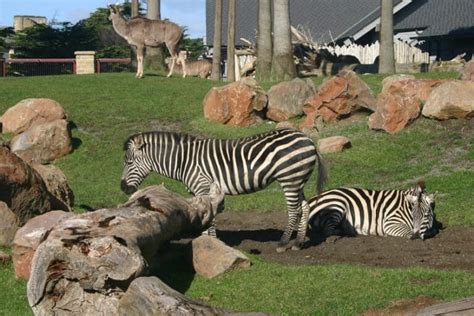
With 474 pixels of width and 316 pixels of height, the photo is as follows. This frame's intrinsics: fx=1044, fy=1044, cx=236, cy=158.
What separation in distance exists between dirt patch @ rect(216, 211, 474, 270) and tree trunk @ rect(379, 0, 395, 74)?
53.4 ft

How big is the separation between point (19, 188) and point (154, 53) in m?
23.8

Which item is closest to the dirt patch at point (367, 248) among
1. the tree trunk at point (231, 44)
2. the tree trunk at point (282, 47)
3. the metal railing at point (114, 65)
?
the tree trunk at point (282, 47)

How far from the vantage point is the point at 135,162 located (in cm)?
1518

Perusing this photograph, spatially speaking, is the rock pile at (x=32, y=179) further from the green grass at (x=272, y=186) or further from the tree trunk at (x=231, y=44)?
the tree trunk at (x=231, y=44)

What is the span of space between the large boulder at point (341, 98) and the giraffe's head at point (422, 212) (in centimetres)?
903

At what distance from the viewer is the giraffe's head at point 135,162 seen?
15102mm

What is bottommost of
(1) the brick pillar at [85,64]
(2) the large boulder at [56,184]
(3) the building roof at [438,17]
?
(2) the large boulder at [56,184]

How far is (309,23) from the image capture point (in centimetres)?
5588

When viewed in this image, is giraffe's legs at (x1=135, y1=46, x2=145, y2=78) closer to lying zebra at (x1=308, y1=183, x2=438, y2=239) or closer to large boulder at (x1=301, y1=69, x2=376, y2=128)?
large boulder at (x1=301, y1=69, x2=376, y2=128)

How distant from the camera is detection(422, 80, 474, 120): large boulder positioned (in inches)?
872

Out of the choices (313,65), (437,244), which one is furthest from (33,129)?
(313,65)

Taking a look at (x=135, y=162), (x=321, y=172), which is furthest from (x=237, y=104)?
(x=321, y=172)

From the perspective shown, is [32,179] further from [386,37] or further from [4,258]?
[386,37]

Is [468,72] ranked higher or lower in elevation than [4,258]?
higher
